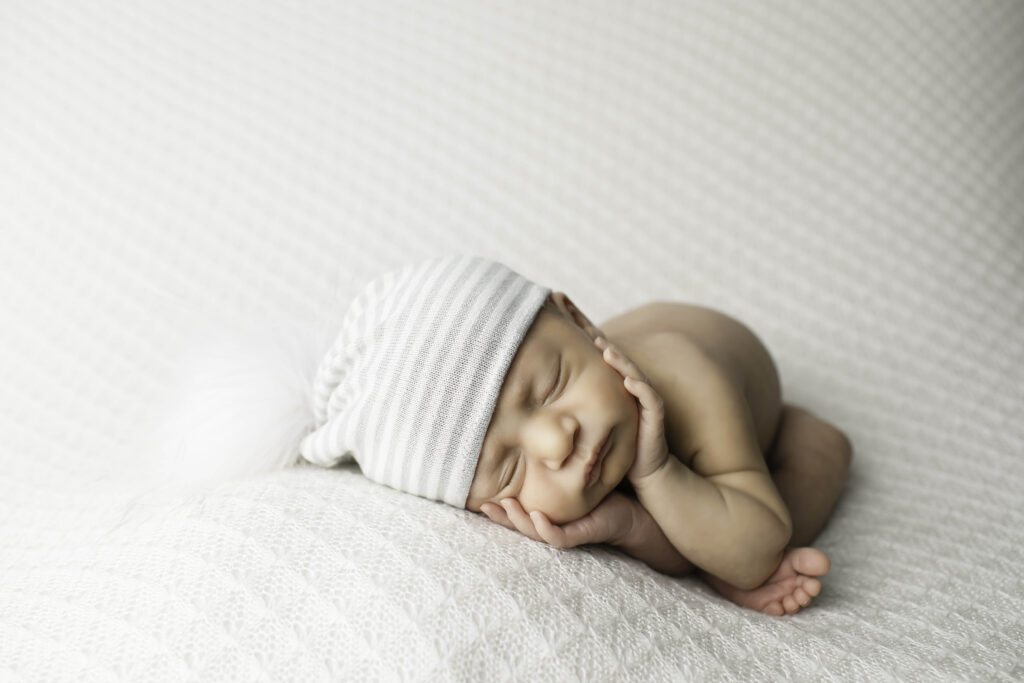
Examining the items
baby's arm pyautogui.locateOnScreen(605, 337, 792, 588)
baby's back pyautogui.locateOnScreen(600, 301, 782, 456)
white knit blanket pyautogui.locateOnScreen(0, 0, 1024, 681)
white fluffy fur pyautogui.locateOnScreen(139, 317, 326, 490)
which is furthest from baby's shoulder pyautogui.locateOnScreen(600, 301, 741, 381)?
white fluffy fur pyautogui.locateOnScreen(139, 317, 326, 490)

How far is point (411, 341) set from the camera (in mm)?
944

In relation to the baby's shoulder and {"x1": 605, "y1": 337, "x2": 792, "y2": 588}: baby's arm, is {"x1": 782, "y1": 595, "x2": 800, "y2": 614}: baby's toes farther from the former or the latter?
the baby's shoulder

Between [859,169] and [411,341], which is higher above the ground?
[859,169]

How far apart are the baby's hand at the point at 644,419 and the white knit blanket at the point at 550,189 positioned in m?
0.36

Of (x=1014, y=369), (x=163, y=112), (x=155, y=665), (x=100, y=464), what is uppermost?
(x=1014, y=369)

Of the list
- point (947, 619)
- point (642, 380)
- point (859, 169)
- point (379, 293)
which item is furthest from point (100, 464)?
point (859, 169)

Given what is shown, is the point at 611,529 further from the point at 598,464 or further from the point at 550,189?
the point at 550,189

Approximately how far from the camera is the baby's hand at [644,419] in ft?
3.07

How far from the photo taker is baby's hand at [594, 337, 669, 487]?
36.9 inches

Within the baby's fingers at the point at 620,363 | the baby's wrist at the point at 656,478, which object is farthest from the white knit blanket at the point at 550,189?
the baby's fingers at the point at 620,363

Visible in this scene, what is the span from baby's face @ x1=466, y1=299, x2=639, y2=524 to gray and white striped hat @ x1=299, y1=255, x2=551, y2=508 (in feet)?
0.07

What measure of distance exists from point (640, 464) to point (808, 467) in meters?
0.39

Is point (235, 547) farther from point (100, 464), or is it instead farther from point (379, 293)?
point (100, 464)

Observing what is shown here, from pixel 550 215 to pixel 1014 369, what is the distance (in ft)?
2.77
